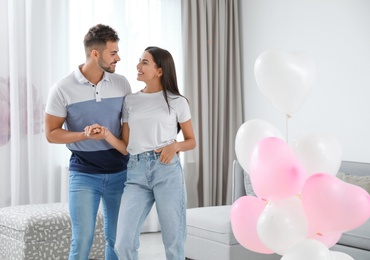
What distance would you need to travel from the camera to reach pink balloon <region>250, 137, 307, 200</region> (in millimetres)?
2078

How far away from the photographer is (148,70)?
291 centimetres

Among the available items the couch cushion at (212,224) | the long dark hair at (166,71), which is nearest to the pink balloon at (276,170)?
the long dark hair at (166,71)

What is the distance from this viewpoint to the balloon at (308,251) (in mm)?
2045

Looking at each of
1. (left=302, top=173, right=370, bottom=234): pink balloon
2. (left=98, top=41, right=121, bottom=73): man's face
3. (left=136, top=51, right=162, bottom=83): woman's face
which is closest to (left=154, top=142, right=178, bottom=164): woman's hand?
(left=136, top=51, right=162, bottom=83): woman's face

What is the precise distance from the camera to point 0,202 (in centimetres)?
459

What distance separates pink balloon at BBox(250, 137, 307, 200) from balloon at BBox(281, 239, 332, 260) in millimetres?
172

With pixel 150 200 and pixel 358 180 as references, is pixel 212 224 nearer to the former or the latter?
pixel 358 180

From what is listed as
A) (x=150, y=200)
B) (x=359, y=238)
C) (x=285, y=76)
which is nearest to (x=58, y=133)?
(x=150, y=200)

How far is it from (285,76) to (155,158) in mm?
839

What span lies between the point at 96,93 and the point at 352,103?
257 cm

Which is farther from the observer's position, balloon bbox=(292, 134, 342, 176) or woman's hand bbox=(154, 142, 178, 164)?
woman's hand bbox=(154, 142, 178, 164)

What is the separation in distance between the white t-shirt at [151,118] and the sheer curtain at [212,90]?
8.69 ft

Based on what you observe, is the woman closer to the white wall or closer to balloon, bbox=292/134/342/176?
balloon, bbox=292/134/342/176

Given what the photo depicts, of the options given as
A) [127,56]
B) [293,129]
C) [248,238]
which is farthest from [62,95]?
[293,129]
